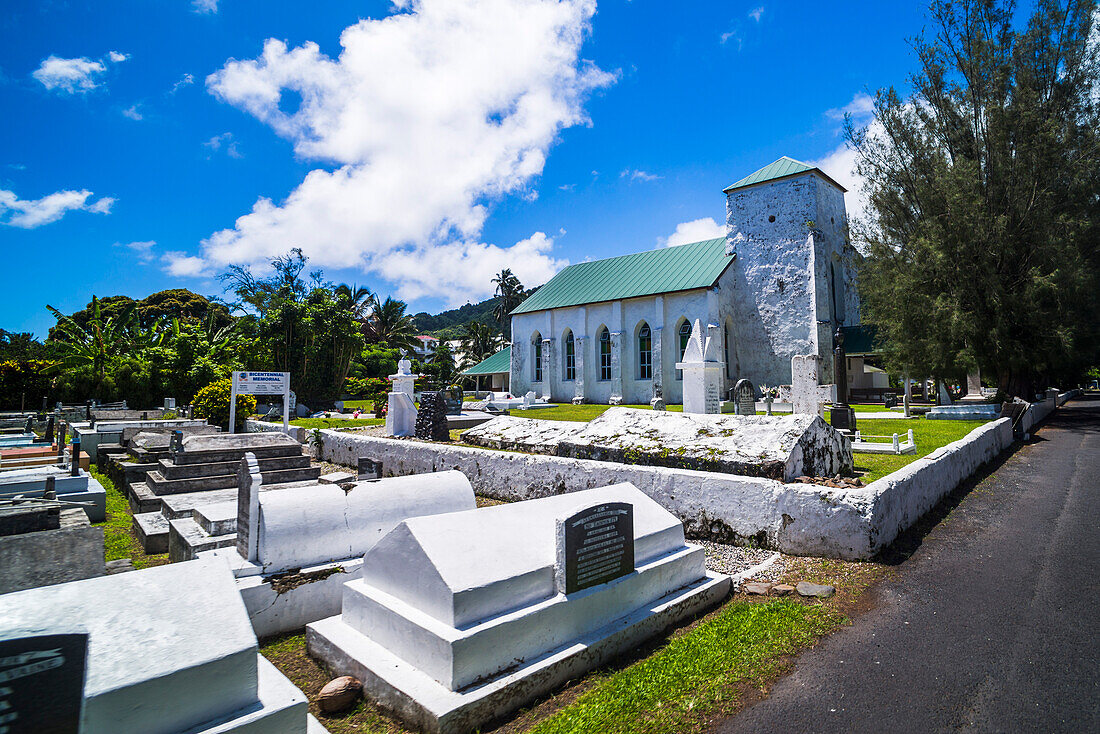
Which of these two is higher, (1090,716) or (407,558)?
(407,558)

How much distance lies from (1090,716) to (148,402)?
3109 cm

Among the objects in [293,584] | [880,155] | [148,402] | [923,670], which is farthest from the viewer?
[148,402]

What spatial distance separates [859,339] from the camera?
29.8m

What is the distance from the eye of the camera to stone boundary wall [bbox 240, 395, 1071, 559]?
5.06m

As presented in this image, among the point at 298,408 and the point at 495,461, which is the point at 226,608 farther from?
the point at 298,408

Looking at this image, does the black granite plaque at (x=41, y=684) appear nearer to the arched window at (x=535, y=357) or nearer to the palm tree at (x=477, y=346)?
the arched window at (x=535, y=357)

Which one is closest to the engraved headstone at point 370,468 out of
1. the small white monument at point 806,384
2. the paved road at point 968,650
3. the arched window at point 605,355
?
the paved road at point 968,650

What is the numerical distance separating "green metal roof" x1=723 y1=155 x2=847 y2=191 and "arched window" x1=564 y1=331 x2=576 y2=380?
42.6 feet

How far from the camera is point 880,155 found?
2308 cm

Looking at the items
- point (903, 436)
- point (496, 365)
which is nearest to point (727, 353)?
point (903, 436)

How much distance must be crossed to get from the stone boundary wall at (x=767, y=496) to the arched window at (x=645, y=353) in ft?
73.4

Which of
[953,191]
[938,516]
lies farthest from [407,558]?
[953,191]

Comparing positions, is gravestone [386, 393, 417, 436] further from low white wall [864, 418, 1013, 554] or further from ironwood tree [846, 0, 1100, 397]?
ironwood tree [846, 0, 1100, 397]

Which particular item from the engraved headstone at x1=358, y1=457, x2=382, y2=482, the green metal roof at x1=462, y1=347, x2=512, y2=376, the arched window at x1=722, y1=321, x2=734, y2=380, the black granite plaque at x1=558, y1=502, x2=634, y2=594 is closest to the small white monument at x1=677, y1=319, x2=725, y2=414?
the engraved headstone at x1=358, y1=457, x2=382, y2=482
